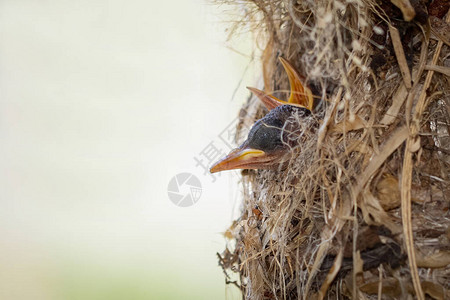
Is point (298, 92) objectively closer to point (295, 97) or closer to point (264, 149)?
point (295, 97)

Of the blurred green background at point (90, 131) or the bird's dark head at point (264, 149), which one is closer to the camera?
the bird's dark head at point (264, 149)

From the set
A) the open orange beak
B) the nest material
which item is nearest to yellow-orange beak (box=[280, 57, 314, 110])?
the open orange beak

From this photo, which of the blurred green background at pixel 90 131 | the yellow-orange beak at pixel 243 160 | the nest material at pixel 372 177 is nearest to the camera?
the nest material at pixel 372 177

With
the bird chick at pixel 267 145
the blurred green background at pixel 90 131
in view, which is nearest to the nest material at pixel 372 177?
→ the bird chick at pixel 267 145

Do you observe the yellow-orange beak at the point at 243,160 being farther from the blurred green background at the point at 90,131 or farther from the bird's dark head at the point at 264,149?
the blurred green background at the point at 90,131

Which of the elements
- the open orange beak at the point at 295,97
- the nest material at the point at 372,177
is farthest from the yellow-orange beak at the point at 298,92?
the nest material at the point at 372,177

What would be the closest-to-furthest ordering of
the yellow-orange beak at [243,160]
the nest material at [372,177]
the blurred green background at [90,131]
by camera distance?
the nest material at [372,177]
the yellow-orange beak at [243,160]
the blurred green background at [90,131]

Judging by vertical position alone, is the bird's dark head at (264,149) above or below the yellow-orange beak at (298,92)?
below
